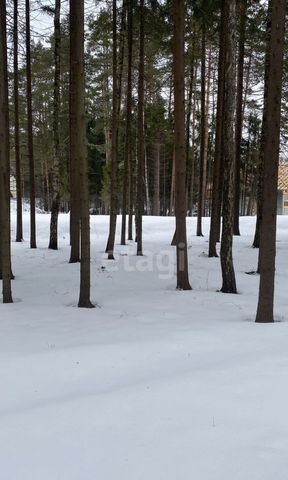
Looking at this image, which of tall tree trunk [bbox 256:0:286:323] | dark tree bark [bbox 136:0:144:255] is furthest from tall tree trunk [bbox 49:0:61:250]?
tall tree trunk [bbox 256:0:286:323]

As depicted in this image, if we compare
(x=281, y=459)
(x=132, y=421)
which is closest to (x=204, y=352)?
(x=132, y=421)

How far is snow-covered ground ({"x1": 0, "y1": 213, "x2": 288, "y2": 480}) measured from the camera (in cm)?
275

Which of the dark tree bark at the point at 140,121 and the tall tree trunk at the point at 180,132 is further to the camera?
the dark tree bark at the point at 140,121

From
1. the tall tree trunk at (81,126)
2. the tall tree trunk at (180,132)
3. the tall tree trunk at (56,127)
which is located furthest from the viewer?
the tall tree trunk at (56,127)

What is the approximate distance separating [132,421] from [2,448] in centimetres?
95

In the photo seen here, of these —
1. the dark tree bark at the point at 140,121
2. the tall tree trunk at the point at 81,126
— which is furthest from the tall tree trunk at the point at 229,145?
the dark tree bark at the point at 140,121

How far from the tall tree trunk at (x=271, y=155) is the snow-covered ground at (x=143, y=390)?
547 mm

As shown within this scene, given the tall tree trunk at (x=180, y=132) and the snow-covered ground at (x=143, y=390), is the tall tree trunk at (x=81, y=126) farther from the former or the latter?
the tall tree trunk at (x=180, y=132)

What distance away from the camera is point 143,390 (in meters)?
3.73

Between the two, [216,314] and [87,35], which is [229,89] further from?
[87,35]

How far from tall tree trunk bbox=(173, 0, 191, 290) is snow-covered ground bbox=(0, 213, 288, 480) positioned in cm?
104

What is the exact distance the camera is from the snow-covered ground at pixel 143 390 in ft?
9.04

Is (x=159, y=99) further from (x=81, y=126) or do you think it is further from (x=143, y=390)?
(x=143, y=390)

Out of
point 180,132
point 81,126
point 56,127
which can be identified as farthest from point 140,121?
point 81,126
